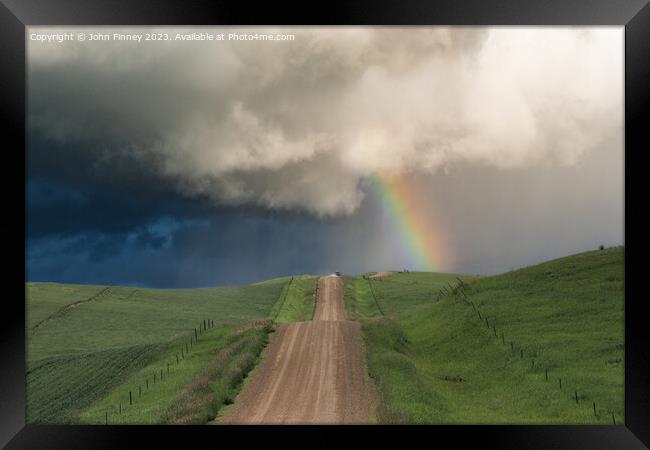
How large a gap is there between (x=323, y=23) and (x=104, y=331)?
182ft

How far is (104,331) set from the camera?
61719 millimetres

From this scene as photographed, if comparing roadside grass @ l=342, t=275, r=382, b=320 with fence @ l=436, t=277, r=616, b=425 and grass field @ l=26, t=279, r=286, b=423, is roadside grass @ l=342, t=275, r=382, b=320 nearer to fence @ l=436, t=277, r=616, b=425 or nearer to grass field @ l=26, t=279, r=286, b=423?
grass field @ l=26, t=279, r=286, b=423

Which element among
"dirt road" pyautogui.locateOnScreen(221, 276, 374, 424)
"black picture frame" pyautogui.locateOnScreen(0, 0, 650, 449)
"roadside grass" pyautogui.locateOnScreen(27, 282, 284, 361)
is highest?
"black picture frame" pyautogui.locateOnScreen(0, 0, 650, 449)

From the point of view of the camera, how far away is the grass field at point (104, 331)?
3538 cm

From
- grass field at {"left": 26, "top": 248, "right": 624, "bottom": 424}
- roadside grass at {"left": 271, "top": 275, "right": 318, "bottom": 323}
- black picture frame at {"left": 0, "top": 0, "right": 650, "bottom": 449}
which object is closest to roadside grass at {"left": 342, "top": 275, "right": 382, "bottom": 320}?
grass field at {"left": 26, "top": 248, "right": 624, "bottom": 424}

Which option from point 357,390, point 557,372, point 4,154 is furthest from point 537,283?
point 4,154

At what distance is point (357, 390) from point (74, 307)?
59257mm

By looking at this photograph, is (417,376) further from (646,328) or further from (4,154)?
(4,154)

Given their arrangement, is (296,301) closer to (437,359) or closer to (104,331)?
(104,331)

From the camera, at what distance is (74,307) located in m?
72.9

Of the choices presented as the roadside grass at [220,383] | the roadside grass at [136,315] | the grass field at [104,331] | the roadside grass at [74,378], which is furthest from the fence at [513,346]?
the roadside grass at [136,315]

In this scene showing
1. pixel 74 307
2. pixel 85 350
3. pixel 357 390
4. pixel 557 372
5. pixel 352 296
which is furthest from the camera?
pixel 352 296

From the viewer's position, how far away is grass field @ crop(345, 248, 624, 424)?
23.9m

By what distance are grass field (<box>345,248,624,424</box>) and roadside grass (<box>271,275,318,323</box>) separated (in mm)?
20763
